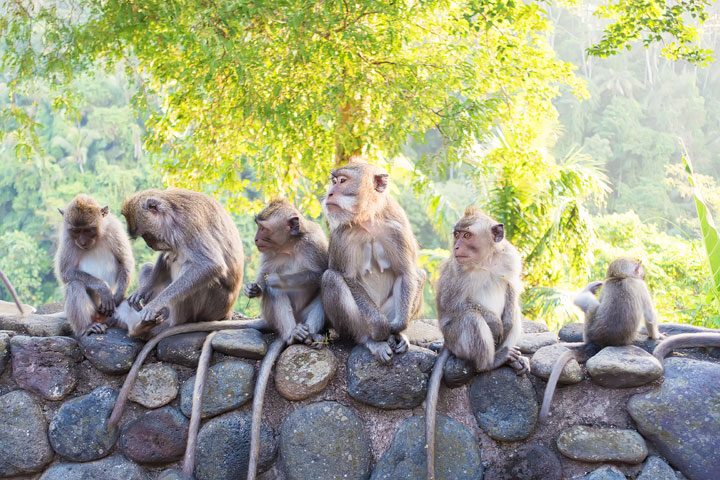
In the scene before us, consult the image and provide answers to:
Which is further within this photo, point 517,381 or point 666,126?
point 666,126

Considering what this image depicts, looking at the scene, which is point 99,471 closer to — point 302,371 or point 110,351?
point 110,351

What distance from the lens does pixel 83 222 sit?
512 centimetres

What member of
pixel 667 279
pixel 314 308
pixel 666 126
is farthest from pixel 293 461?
pixel 666 126

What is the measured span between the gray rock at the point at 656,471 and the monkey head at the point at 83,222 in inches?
144

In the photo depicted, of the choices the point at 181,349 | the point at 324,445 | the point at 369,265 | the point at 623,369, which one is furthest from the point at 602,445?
the point at 181,349

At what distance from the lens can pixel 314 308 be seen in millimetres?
4949

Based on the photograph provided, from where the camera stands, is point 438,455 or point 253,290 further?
point 253,290

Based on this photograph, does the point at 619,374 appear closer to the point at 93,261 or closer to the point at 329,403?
the point at 329,403

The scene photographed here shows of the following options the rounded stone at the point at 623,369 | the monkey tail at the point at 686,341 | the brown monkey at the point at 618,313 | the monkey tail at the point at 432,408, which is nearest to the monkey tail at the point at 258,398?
the monkey tail at the point at 432,408

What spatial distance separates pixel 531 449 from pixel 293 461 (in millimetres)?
1365

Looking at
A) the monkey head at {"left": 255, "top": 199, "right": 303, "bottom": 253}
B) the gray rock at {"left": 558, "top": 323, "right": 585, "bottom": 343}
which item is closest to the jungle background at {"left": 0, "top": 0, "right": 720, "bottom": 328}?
the gray rock at {"left": 558, "top": 323, "right": 585, "bottom": 343}

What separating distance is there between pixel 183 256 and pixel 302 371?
1.04 metres

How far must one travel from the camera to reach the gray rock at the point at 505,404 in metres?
4.48

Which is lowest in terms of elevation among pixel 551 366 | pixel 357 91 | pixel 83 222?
pixel 551 366
